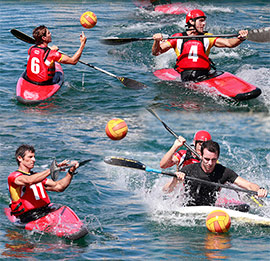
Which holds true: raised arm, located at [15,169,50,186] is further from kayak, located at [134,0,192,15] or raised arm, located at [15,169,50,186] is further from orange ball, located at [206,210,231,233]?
kayak, located at [134,0,192,15]

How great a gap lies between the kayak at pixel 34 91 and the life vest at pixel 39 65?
0.13m

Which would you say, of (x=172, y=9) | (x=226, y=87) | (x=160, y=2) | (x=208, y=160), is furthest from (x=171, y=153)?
(x=160, y=2)

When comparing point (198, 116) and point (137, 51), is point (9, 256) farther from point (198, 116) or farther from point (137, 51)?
point (137, 51)

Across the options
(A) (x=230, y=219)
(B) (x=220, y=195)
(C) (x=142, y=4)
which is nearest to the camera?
(A) (x=230, y=219)

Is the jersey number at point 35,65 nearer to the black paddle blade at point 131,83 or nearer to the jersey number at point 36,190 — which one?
the black paddle blade at point 131,83

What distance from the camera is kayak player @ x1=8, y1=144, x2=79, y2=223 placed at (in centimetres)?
672

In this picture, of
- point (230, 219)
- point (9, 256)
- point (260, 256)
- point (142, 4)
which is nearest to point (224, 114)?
point (230, 219)

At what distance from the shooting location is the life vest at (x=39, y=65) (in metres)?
10.4

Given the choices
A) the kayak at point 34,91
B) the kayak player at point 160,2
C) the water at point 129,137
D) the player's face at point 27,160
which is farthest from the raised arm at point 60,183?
the kayak player at point 160,2

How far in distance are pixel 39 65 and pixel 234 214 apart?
17.0 feet

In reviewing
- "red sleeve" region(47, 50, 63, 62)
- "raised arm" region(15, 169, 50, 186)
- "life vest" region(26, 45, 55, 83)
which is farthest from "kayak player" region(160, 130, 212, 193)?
"life vest" region(26, 45, 55, 83)

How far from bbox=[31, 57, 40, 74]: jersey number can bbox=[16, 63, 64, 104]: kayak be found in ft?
0.87

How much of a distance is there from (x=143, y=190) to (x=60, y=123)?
263 cm

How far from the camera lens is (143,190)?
9.20 meters
